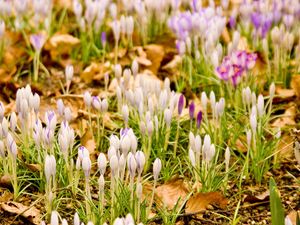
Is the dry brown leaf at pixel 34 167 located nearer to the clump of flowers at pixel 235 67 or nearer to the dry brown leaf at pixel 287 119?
the clump of flowers at pixel 235 67

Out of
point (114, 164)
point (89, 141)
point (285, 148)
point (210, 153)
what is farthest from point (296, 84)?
point (114, 164)

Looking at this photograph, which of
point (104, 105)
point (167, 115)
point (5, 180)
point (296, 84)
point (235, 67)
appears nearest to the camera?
point (5, 180)

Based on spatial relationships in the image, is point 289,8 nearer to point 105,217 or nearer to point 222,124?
point 222,124

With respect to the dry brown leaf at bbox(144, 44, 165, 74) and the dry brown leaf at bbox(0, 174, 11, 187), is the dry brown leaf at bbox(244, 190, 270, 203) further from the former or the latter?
the dry brown leaf at bbox(144, 44, 165, 74)

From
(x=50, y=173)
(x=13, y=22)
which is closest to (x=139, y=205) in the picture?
(x=50, y=173)

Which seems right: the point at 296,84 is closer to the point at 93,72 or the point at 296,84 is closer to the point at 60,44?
the point at 93,72
